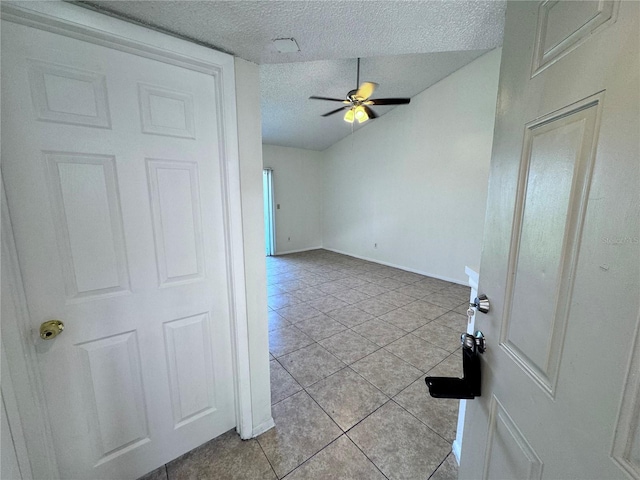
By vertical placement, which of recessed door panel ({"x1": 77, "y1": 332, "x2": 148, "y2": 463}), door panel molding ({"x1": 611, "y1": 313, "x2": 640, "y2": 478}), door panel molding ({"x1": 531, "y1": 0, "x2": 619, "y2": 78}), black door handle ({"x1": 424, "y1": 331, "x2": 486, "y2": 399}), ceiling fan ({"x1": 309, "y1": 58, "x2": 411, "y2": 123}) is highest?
ceiling fan ({"x1": 309, "y1": 58, "x2": 411, "y2": 123})

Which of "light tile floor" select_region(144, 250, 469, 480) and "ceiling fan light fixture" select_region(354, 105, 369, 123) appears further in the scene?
"ceiling fan light fixture" select_region(354, 105, 369, 123)

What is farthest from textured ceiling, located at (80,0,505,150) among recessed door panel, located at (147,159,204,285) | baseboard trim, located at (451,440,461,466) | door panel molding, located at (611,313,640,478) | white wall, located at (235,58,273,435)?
baseboard trim, located at (451,440,461,466)

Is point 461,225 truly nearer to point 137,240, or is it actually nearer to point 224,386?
point 224,386

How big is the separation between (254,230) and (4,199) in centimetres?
88

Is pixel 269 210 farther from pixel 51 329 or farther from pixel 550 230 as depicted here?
pixel 550 230

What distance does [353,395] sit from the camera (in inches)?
71.0

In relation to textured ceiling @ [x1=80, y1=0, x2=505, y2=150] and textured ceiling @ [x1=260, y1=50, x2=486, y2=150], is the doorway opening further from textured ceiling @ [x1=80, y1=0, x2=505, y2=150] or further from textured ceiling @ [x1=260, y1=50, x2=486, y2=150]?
textured ceiling @ [x1=80, y1=0, x2=505, y2=150]

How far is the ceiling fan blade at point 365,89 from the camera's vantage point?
9.90 ft

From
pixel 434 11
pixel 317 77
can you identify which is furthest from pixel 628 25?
pixel 317 77

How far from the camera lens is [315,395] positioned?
181 cm

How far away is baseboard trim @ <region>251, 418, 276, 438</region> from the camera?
4.84 feet

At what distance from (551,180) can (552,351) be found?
1.24ft

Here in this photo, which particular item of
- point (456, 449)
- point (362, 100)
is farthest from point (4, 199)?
point (362, 100)

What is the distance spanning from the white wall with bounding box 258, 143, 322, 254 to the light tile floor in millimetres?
3013
